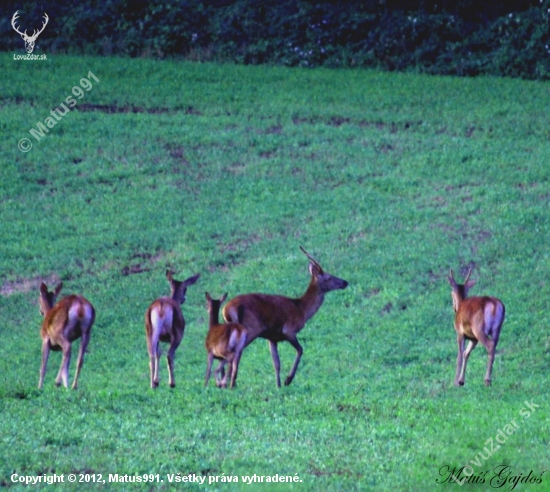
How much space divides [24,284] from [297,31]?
1527 centimetres

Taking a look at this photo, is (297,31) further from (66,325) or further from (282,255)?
(66,325)

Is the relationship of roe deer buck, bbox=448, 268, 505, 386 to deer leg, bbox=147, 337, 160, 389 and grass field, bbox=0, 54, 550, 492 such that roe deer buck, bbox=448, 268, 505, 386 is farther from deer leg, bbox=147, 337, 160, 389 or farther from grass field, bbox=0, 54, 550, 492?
deer leg, bbox=147, 337, 160, 389

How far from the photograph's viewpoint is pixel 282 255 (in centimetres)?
1852

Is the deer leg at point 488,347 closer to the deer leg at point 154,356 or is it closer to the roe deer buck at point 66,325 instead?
the deer leg at point 154,356

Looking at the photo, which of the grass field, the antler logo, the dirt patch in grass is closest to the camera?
the grass field

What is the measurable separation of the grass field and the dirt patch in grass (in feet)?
0.17

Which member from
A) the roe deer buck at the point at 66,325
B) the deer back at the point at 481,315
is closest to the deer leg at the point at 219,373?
the roe deer buck at the point at 66,325

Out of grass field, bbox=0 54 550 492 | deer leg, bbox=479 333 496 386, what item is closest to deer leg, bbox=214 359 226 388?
grass field, bbox=0 54 550 492

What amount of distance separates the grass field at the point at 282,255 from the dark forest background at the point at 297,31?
1.20 m

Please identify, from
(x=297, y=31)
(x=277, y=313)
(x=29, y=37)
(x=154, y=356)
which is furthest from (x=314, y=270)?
(x=29, y=37)

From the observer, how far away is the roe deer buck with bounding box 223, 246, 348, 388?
12.7 metres

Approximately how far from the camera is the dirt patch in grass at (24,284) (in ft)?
58.0

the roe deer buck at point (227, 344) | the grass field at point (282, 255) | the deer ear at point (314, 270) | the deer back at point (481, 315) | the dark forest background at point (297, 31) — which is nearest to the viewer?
the grass field at point (282, 255)

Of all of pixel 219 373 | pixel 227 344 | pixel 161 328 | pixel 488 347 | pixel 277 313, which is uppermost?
pixel 277 313
